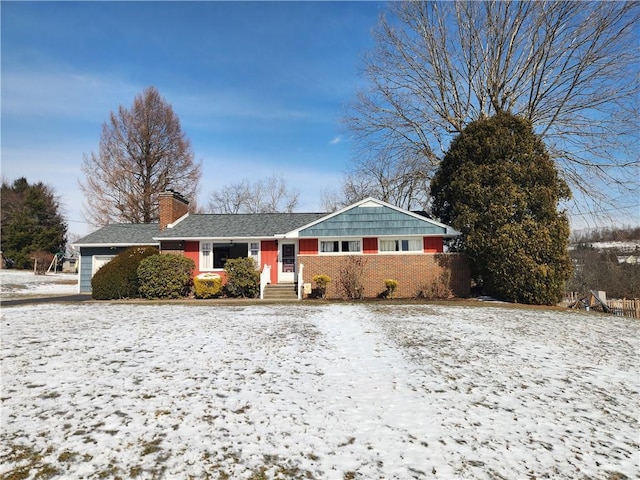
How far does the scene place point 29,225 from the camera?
1500 inches

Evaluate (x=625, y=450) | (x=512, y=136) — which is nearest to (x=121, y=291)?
(x=625, y=450)

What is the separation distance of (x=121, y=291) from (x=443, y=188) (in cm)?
1624

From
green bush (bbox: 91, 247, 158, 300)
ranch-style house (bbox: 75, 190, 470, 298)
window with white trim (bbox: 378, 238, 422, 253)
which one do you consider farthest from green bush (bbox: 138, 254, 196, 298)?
window with white trim (bbox: 378, 238, 422, 253)

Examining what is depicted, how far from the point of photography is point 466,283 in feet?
54.5

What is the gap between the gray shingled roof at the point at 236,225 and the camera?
18938 millimetres

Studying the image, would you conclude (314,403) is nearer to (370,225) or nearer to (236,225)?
(370,225)

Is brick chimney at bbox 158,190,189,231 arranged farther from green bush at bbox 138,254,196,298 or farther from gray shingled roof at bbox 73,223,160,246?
green bush at bbox 138,254,196,298

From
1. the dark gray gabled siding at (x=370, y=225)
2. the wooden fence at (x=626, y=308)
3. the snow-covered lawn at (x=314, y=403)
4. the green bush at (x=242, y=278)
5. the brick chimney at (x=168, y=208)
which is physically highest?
the brick chimney at (x=168, y=208)

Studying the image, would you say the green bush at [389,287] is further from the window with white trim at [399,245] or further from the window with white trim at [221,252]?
the window with white trim at [221,252]

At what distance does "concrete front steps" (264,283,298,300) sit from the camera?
16703 millimetres


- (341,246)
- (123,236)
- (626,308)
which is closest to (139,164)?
(123,236)

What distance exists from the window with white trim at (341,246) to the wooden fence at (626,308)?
11.4m

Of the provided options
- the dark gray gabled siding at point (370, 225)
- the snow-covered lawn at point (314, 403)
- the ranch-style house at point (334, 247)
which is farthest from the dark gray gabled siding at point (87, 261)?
the snow-covered lawn at point (314, 403)

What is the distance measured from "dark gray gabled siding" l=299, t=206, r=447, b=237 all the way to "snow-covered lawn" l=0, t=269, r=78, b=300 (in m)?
15.6
